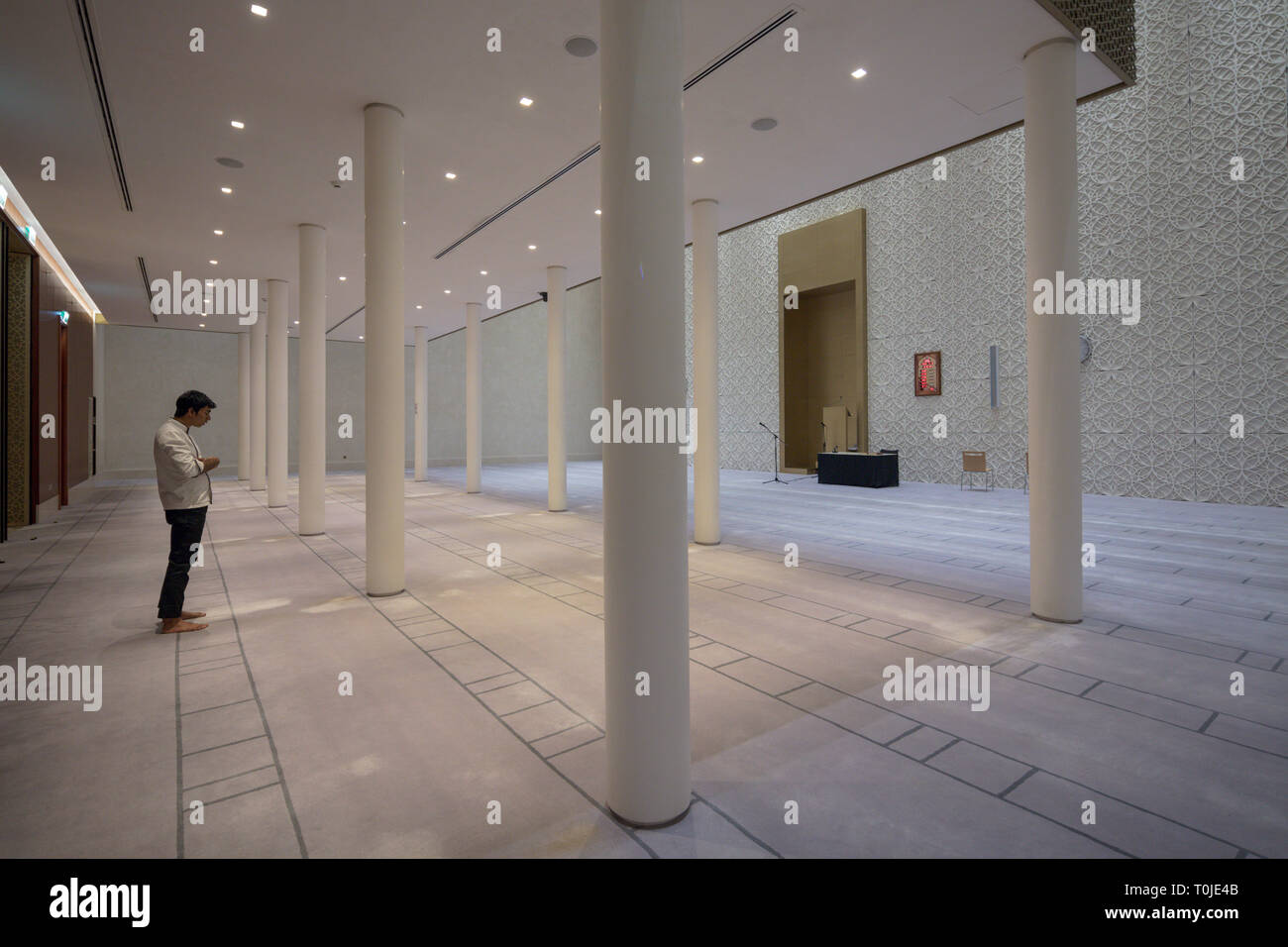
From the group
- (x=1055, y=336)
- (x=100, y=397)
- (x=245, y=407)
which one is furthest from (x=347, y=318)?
(x=1055, y=336)

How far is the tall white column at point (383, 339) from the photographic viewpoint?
612 centimetres

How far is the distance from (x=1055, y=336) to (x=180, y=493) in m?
6.71

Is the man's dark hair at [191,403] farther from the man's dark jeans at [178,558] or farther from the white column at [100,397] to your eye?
the white column at [100,397]

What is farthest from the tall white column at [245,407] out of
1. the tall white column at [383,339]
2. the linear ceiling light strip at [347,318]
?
the tall white column at [383,339]

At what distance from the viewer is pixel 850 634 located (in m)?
4.82

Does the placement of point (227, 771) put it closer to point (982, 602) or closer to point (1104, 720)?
point (1104, 720)

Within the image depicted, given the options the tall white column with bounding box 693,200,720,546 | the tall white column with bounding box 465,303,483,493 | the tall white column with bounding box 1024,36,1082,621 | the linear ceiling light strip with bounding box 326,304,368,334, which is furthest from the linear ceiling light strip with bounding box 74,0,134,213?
the linear ceiling light strip with bounding box 326,304,368,334

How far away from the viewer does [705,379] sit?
27.6 ft

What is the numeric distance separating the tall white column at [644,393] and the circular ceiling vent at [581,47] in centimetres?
305

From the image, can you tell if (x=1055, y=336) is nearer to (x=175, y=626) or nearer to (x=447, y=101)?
(x=447, y=101)

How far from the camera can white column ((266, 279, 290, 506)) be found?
12484mm

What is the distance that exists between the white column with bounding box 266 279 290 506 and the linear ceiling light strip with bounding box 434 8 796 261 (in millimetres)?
3743

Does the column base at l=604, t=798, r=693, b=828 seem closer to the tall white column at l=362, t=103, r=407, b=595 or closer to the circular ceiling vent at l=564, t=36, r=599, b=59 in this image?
the tall white column at l=362, t=103, r=407, b=595
